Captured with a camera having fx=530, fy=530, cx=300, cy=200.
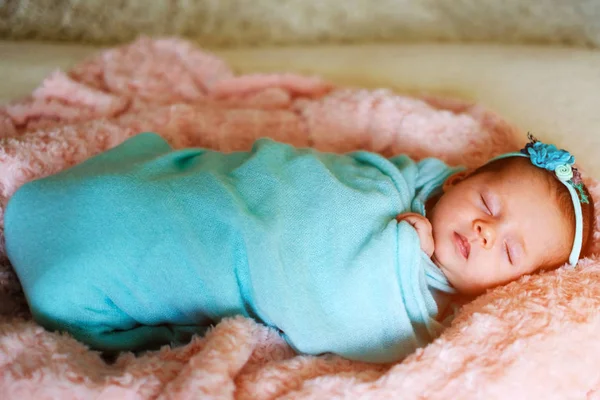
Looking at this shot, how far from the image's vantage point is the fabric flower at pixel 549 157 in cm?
107

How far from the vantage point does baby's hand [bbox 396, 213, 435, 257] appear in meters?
1.03

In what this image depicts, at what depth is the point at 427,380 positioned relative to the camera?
83cm

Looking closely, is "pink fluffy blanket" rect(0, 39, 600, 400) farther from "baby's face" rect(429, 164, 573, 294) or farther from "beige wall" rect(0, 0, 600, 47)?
"beige wall" rect(0, 0, 600, 47)

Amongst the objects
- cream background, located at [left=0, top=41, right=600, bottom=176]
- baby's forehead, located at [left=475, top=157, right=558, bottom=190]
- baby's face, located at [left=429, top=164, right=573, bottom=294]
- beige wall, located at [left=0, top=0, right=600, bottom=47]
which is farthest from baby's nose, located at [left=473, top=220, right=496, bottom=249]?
beige wall, located at [left=0, top=0, right=600, bottom=47]

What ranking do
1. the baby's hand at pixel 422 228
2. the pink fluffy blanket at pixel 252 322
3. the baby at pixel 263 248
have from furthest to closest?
the baby's hand at pixel 422 228 < the baby at pixel 263 248 < the pink fluffy blanket at pixel 252 322

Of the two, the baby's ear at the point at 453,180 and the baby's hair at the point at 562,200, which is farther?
the baby's ear at the point at 453,180

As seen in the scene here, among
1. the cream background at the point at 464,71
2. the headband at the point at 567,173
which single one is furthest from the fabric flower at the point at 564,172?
the cream background at the point at 464,71

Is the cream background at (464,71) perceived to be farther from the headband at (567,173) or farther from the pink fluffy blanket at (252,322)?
Answer: the headband at (567,173)

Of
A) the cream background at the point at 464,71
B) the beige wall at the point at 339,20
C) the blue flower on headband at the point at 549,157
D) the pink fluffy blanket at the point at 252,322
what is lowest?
the pink fluffy blanket at the point at 252,322

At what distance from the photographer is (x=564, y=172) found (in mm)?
1063

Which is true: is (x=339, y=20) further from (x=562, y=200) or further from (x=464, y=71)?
(x=562, y=200)

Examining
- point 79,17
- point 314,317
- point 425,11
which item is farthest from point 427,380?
point 79,17

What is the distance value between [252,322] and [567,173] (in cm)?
69

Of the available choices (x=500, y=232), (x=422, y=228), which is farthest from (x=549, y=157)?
(x=422, y=228)
